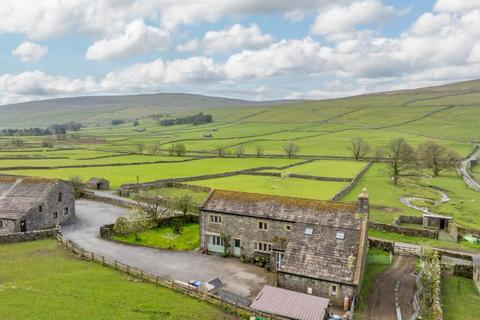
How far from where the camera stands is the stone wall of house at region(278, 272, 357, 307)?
30252 mm

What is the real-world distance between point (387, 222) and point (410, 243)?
730cm

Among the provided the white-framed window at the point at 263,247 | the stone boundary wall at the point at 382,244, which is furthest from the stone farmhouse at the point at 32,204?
the stone boundary wall at the point at 382,244

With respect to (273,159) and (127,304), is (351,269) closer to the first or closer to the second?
(127,304)

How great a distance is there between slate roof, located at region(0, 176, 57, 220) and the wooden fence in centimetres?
1188

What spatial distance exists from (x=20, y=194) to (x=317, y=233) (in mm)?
39455

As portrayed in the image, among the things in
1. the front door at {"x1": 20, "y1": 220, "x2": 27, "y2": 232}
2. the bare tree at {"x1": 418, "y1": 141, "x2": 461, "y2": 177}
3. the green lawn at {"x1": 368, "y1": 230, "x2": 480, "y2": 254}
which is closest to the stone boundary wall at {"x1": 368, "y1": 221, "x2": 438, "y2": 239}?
the green lawn at {"x1": 368, "y1": 230, "x2": 480, "y2": 254}

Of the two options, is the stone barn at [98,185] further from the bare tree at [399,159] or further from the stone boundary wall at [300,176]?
the bare tree at [399,159]

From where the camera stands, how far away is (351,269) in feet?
101

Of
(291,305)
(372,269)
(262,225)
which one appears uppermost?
(262,225)

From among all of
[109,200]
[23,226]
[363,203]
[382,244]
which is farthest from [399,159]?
[23,226]

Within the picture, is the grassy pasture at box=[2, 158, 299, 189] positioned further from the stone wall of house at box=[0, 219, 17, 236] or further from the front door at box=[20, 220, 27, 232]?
the stone wall of house at box=[0, 219, 17, 236]

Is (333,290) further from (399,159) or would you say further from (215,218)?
(399,159)

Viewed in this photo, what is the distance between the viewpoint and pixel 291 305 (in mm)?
26594

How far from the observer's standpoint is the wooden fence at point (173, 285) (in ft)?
89.7
